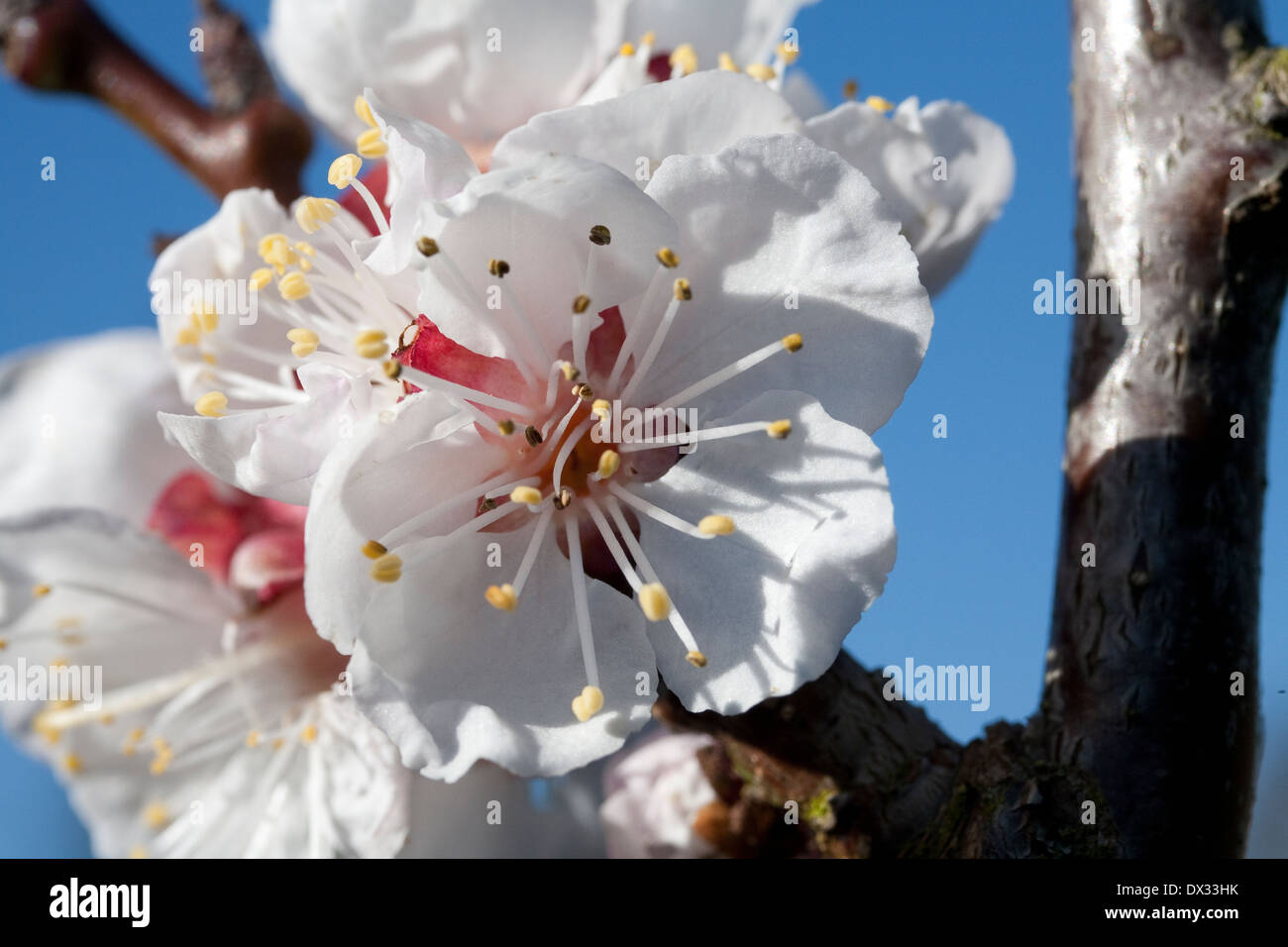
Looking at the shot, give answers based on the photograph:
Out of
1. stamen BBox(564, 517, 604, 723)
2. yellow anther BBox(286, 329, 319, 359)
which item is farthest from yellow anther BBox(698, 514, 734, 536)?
yellow anther BBox(286, 329, 319, 359)

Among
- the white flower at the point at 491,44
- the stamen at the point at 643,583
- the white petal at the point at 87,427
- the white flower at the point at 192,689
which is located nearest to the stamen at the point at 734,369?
the stamen at the point at 643,583

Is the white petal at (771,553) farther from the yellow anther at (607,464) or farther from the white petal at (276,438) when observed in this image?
the white petal at (276,438)

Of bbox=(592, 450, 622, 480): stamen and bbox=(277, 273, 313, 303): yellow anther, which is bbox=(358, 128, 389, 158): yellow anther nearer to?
bbox=(277, 273, 313, 303): yellow anther

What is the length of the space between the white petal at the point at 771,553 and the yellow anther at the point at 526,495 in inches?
4.6

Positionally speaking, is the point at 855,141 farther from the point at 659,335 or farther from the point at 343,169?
the point at 343,169

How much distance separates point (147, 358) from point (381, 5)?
0.54m

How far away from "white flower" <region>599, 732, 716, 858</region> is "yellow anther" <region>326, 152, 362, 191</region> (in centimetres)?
74

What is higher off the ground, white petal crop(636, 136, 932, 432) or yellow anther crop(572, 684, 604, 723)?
white petal crop(636, 136, 932, 432)

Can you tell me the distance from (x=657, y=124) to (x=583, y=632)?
418mm

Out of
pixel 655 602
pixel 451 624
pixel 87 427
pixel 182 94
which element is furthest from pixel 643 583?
pixel 182 94

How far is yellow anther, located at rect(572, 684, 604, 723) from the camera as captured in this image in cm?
85

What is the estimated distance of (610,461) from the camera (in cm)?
92
